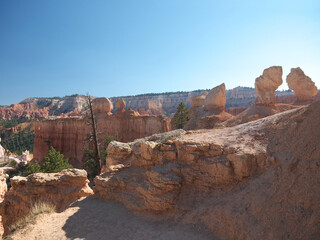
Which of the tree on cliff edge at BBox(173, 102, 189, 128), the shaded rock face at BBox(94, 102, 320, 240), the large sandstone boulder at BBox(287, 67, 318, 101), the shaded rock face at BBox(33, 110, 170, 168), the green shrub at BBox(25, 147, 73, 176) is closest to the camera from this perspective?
the shaded rock face at BBox(94, 102, 320, 240)

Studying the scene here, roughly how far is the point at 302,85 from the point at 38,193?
26288 millimetres

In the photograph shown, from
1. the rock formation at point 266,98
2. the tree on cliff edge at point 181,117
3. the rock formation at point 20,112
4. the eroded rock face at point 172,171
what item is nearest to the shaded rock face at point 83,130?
the tree on cliff edge at point 181,117

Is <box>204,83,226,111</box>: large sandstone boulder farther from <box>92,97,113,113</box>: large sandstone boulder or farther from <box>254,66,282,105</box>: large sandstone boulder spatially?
<box>92,97,113,113</box>: large sandstone boulder

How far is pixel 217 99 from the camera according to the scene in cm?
2517

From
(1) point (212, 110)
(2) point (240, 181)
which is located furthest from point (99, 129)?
(2) point (240, 181)

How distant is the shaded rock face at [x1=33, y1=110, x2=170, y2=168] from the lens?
90.8 feet

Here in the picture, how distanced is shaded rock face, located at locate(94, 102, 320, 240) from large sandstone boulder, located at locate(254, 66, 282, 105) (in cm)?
1491

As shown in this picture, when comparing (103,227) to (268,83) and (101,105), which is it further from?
(101,105)

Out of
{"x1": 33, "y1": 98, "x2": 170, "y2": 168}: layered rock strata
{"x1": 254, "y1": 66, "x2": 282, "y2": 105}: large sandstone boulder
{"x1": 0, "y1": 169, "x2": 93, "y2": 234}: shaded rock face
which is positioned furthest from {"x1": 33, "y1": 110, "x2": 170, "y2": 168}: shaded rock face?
{"x1": 0, "y1": 169, "x2": 93, "y2": 234}: shaded rock face

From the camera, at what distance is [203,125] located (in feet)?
71.1

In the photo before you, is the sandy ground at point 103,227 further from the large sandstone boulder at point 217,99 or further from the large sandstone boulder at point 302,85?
the large sandstone boulder at point 302,85

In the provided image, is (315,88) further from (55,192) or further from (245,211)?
(55,192)

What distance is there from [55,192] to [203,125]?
658 inches

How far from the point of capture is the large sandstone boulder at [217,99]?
2488cm
